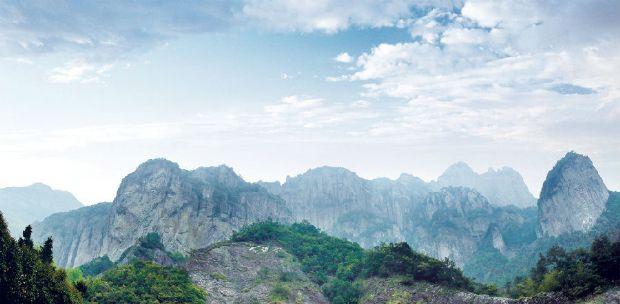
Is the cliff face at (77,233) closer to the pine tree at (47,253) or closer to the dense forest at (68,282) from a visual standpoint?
the dense forest at (68,282)

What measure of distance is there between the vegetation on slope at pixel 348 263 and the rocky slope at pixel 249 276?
3132 mm

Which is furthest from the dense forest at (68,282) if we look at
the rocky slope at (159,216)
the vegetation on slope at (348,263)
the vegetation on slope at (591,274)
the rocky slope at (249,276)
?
the rocky slope at (159,216)

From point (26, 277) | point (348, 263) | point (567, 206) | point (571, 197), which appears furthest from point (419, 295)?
point (571, 197)

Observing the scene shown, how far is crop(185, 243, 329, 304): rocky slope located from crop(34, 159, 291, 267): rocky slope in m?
69.4

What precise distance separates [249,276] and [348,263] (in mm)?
18569

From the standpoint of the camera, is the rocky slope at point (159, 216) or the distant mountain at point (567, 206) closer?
the rocky slope at point (159, 216)

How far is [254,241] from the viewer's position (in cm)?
7675

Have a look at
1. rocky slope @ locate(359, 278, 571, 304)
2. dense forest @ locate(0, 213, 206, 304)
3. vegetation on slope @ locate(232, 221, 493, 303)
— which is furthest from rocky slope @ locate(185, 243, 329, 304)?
rocky slope @ locate(359, 278, 571, 304)

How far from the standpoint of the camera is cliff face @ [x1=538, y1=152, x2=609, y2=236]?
166 metres

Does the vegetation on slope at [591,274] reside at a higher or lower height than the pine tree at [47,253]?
lower

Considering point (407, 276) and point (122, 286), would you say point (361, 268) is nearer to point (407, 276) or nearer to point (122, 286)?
point (407, 276)

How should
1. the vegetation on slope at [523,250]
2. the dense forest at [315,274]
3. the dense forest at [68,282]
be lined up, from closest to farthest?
the dense forest at [68,282] → the dense forest at [315,274] → the vegetation on slope at [523,250]

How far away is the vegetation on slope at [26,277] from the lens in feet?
73.0

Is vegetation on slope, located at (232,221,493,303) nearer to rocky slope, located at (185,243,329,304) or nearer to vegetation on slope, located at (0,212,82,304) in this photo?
rocky slope, located at (185,243,329,304)
